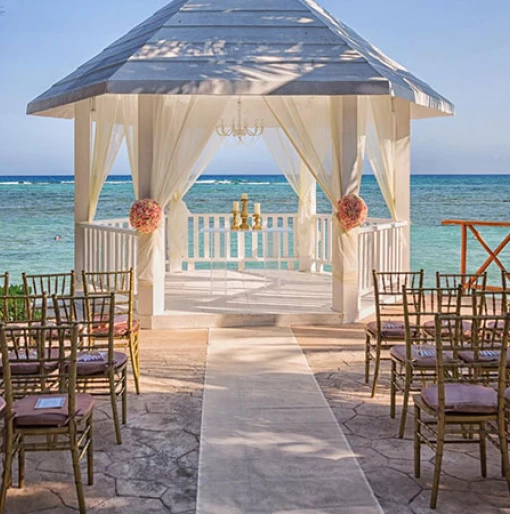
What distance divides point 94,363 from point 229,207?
3074 cm

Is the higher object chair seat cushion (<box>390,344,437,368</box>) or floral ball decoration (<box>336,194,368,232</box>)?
floral ball decoration (<box>336,194,368,232</box>)

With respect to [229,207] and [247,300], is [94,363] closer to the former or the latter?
[247,300]

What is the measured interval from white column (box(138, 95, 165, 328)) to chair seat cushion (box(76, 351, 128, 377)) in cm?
321

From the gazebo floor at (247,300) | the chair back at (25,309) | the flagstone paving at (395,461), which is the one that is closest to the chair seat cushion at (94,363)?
the chair back at (25,309)

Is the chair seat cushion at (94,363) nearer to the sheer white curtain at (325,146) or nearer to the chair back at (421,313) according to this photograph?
the chair back at (421,313)

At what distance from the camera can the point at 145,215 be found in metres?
7.70

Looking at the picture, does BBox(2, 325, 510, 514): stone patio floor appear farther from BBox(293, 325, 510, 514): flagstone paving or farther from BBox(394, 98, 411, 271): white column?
BBox(394, 98, 411, 271): white column

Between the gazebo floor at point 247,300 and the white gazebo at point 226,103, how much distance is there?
1.00ft

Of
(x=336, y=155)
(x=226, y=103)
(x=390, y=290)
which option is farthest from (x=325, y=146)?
(x=390, y=290)

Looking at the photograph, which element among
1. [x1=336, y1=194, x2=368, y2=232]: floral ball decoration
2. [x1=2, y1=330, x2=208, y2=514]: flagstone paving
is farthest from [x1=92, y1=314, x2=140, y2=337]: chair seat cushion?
[x1=336, y1=194, x2=368, y2=232]: floral ball decoration

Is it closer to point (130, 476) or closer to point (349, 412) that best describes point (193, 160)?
point (349, 412)

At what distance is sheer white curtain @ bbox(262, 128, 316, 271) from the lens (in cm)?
1078

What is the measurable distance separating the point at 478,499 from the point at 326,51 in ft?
18.4

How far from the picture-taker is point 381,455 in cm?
416
